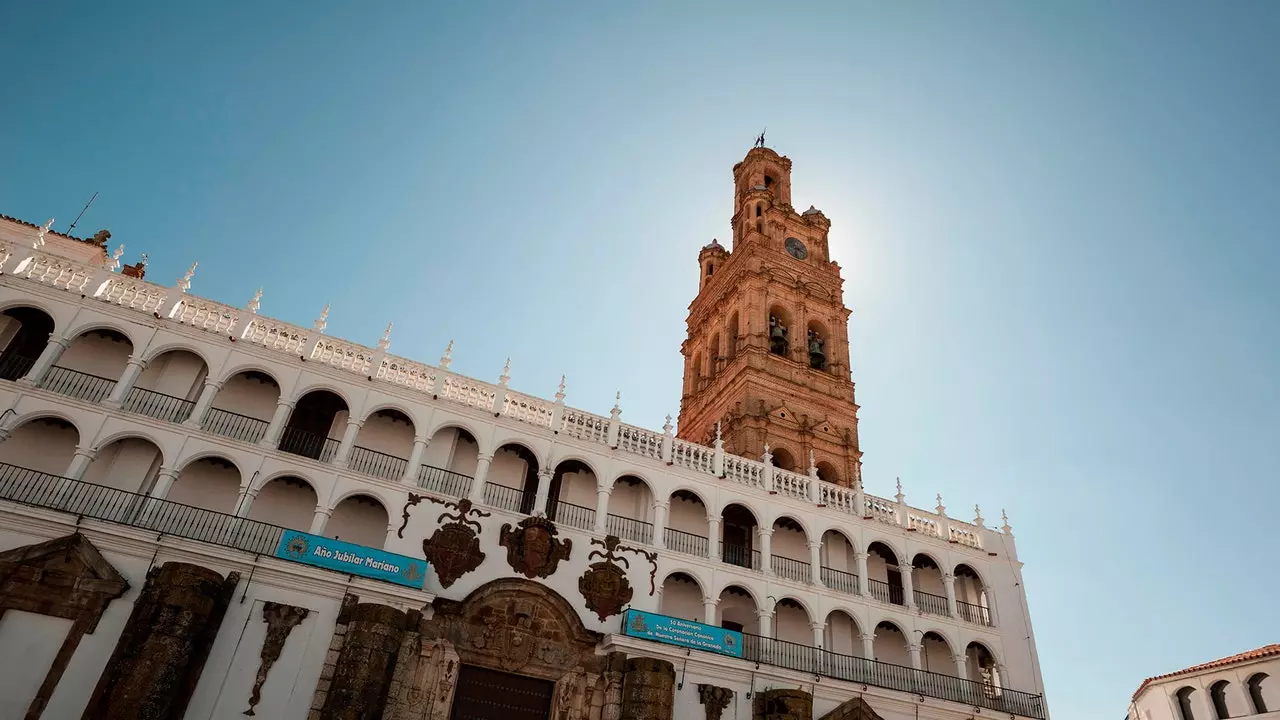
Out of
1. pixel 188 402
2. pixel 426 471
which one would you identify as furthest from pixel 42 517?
pixel 426 471

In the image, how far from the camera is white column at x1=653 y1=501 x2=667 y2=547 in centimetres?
2298

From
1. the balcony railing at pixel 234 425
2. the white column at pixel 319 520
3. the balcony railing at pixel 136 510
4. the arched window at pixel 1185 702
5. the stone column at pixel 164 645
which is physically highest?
the balcony railing at pixel 234 425

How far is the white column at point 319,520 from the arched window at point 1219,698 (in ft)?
115

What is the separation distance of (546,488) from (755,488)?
24.7ft

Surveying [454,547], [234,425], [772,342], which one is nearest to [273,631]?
[454,547]

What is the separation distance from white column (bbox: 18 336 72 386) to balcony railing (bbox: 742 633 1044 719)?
67.3ft

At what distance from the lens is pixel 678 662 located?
815 inches

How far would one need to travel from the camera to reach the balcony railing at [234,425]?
2041cm

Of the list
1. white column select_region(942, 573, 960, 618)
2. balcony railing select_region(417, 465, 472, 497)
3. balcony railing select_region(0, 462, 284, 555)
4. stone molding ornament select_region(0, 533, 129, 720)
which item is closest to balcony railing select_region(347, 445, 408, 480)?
balcony railing select_region(417, 465, 472, 497)

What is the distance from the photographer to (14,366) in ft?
64.0

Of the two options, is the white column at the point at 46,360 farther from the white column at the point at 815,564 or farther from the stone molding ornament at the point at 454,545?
the white column at the point at 815,564

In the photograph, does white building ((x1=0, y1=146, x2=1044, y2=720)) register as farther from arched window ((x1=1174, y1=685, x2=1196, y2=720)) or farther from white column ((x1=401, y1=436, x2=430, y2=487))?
arched window ((x1=1174, y1=685, x2=1196, y2=720))

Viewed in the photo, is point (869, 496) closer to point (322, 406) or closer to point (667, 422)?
point (667, 422)

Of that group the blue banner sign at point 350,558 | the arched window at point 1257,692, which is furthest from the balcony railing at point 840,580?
the arched window at point 1257,692
